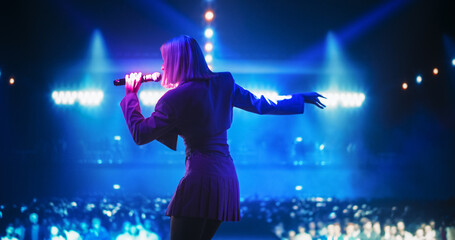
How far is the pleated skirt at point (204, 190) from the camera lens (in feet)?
3.16

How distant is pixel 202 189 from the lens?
976 millimetres

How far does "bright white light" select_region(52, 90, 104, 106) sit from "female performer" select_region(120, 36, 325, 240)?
5818 mm

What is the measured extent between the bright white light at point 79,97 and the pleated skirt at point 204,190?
5972 millimetres

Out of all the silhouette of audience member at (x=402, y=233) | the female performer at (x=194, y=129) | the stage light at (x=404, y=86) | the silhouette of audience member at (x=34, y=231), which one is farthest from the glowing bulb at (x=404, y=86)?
the female performer at (x=194, y=129)

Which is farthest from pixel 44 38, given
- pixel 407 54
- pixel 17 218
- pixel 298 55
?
pixel 407 54

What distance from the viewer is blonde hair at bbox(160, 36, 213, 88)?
103 cm

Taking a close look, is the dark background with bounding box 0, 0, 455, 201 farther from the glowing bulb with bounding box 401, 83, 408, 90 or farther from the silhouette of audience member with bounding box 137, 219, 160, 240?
the silhouette of audience member with bounding box 137, 219, 160, 240

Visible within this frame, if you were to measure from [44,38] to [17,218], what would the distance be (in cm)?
343

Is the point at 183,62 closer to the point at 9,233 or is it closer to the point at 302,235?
the point at 302,235

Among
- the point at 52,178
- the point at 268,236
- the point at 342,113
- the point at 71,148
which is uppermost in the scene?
the point at 342,113

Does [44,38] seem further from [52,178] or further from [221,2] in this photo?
[221,2]

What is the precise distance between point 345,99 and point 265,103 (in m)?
6.23

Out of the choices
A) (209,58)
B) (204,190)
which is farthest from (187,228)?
(209,58)

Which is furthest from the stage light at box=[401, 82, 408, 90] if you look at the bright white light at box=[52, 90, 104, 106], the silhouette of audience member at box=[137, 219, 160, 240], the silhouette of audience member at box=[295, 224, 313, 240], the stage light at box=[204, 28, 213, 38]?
the silhouette of audience member at box=[137, 219, 160, 240]
